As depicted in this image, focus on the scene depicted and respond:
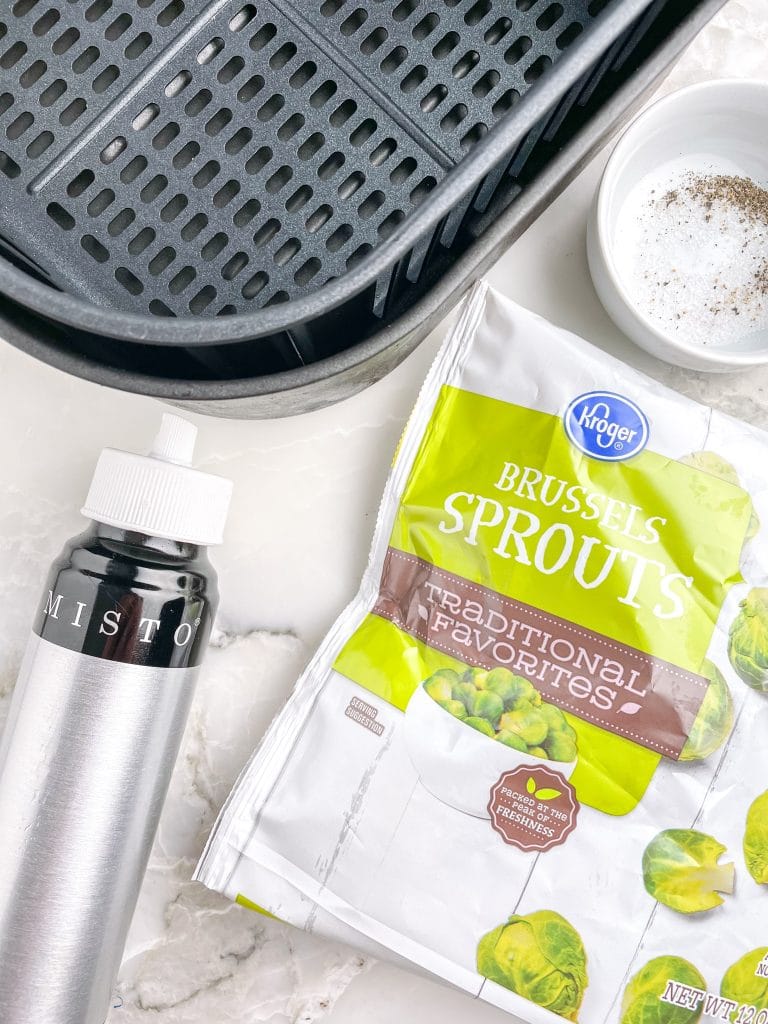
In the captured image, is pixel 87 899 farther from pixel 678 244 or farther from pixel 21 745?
pixel 678 244

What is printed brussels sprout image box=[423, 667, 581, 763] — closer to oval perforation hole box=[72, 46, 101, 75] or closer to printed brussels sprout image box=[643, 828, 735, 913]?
printed brussels sprout image box=[643, 828, 735, 913]

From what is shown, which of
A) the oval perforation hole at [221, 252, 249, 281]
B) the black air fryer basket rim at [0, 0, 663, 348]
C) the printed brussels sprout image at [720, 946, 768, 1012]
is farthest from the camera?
the printed brussels sprout image at [720, 946, 768, 1012]

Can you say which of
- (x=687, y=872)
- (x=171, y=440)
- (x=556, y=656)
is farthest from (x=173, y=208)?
(x=687, y=872)

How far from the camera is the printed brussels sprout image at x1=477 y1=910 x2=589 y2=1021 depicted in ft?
1.74

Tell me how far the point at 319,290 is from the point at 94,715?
11.7 inches

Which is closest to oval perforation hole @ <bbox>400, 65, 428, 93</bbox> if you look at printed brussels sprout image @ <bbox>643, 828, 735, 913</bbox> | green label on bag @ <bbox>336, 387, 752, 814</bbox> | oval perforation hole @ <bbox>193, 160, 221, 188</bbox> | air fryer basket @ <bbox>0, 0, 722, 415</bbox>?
air fryer basket @ <bbox>0, 0, 722, 415</bbox>

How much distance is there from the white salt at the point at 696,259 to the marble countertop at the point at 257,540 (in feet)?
0.11

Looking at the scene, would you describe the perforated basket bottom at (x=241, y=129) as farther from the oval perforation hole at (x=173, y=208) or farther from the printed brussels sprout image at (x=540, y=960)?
the printed brussels sprout image at (x=540, y=960)

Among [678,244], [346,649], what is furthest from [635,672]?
[678,244]

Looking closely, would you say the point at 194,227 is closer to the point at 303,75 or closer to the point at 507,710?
the point at 303,75

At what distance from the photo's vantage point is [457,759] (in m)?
0.54

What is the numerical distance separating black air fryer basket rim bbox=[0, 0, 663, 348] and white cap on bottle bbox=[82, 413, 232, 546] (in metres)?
0.16

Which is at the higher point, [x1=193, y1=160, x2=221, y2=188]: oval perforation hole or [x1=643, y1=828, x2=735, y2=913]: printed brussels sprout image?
[x1=193, y1=160, x2=221, y2=188]: oval perforation hole

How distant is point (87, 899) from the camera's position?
19.5 inches
